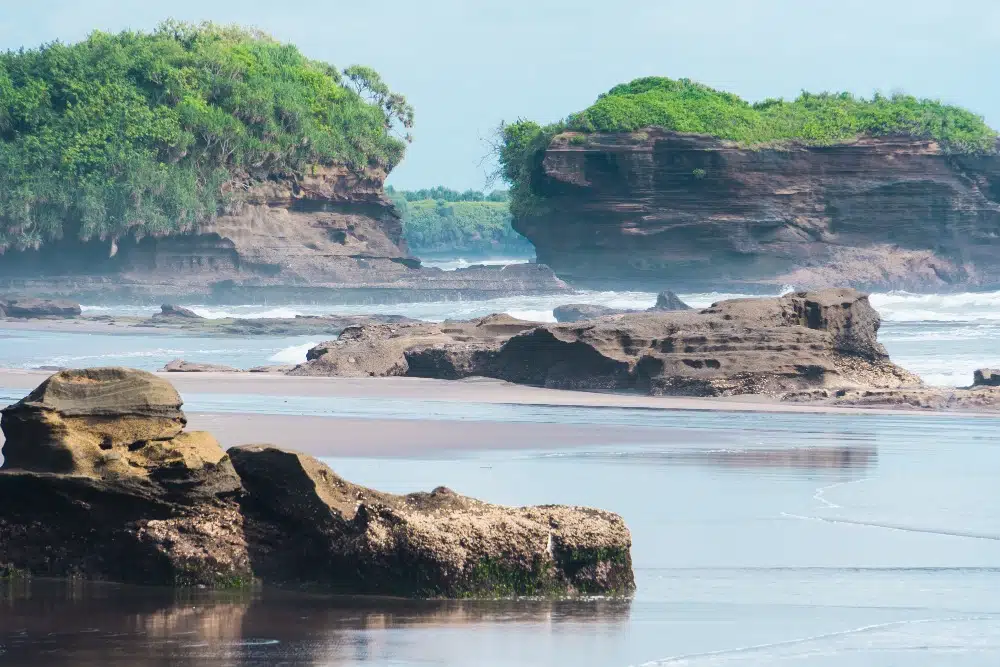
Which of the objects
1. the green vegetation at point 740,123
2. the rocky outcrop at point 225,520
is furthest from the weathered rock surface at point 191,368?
the green vegetation at point 740,123

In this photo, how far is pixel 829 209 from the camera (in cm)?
6681

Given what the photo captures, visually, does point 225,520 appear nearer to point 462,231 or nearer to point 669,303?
point 669,303

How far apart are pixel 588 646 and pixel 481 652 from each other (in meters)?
0.41

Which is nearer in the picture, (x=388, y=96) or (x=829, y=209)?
(x=829, y=209)

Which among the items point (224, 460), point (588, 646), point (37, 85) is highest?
point (37, 85)

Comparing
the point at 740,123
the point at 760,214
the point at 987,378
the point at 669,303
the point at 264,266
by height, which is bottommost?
the point at 987,378

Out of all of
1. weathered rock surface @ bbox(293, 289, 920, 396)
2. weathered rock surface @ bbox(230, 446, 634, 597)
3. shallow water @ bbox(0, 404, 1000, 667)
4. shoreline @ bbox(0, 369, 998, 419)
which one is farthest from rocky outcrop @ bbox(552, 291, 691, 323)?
weathered rock surface @ bbox(230, 446, 634, 597)

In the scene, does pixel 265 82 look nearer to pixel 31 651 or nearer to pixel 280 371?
pixel 280 371

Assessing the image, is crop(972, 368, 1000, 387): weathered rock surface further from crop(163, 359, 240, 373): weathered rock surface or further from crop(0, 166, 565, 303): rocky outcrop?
crop(0, 166, 565, 303): rocky outcrop

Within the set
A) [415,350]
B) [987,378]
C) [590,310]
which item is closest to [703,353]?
[987,378]

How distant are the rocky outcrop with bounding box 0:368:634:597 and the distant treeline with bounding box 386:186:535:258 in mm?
163974

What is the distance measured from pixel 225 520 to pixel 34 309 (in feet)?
121

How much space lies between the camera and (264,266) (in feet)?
195

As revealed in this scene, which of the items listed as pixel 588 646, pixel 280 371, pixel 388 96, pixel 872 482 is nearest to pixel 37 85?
pixel 388 96
